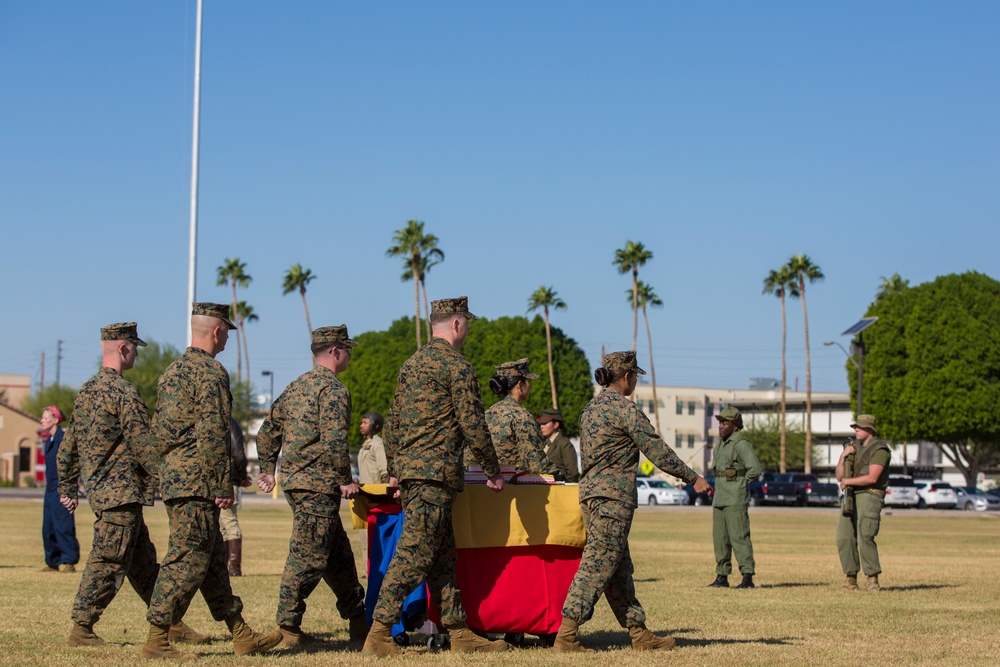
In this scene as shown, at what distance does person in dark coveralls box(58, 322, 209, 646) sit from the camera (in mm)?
9055

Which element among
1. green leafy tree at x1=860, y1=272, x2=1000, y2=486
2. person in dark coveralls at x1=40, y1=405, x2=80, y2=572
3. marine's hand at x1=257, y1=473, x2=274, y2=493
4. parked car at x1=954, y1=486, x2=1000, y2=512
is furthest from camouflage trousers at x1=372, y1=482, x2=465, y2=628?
green leafy tree at x1=860, y1=272, x2=1000, y2=486

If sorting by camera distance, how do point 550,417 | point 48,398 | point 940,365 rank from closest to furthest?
point 550,417 → point 940,365 → point 48,398

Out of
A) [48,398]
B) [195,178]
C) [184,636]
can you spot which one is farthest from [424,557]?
[48,398]

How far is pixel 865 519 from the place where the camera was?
15047mm

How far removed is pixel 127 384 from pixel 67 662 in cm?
217

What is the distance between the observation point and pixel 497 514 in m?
9.21

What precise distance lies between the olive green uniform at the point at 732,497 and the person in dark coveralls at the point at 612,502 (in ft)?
21.8

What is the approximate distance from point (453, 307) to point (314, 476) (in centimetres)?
147

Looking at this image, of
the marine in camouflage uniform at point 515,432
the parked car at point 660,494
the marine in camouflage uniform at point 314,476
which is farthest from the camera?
the parked car at point 660,494

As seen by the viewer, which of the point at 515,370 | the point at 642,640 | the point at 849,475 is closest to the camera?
the point at 642,640

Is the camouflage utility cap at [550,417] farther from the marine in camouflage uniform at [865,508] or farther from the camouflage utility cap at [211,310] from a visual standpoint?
the camouflage utility cap at [211,310]

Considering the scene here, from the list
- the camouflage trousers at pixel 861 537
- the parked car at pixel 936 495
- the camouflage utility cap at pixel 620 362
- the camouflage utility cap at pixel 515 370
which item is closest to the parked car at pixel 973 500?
the parked car at pixel 936 495

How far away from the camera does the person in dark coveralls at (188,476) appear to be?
329 inches

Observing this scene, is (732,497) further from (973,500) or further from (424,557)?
(973,500)
